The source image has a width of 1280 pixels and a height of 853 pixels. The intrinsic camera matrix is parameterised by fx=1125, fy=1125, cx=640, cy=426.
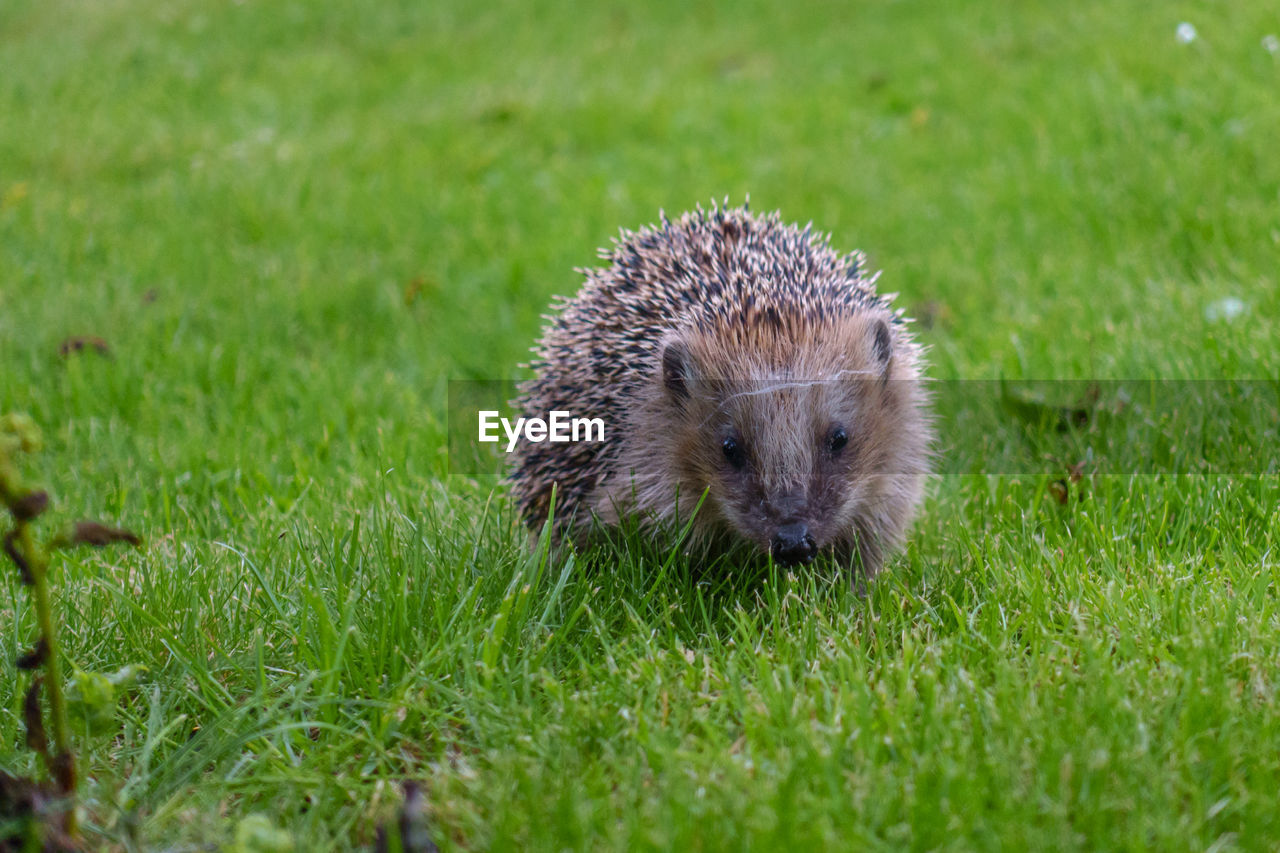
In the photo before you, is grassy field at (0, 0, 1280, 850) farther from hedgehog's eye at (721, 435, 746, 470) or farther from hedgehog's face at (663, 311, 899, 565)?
hedgehog's eye at (721, 435, 746, 470)

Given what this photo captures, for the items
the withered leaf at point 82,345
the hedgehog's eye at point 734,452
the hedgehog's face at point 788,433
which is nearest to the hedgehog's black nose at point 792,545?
the hedgehog's face at point 788,433

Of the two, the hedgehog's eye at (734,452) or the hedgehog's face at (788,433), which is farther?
the hedgehog's eye at (734,452)

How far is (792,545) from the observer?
12.5 ft

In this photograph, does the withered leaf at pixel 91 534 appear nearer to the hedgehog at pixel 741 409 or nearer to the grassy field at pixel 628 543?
the grassy field at pixel 628 543

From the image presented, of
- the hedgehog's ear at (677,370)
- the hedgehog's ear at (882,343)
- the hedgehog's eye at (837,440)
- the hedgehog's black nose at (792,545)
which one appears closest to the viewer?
the hedgehog's black nose at (792,545)

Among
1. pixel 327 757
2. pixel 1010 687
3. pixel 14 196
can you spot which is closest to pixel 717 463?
pixel 1010 687

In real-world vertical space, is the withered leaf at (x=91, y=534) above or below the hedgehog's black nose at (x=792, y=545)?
above

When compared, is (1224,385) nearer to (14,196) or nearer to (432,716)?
(432,716)

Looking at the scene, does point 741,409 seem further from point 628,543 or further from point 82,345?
point 82,345

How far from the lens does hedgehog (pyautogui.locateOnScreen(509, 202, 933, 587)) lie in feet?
13.7

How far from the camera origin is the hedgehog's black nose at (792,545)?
382 cm

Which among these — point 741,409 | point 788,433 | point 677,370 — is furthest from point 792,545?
point 677,370

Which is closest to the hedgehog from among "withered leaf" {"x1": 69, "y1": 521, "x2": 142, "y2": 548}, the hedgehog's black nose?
the hedgehog's black nose

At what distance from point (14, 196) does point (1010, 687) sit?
9651 mm
